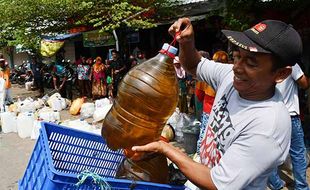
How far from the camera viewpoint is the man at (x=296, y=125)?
378cm

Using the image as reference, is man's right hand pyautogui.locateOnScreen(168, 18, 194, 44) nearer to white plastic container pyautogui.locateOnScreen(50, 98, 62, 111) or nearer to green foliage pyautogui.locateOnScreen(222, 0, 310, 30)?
green foliage pyautogui.locateOnScreen(222, 0, 310, 30)

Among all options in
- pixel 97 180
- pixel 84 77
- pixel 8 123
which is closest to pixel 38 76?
pixel 84 77

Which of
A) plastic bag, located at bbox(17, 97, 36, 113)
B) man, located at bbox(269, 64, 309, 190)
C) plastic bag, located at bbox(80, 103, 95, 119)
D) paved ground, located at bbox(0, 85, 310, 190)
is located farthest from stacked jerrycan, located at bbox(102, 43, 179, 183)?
plastic bag, located at bbox(17, 97, 36, 113)

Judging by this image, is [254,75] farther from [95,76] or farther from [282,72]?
[95,76]

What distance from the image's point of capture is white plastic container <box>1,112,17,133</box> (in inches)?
323

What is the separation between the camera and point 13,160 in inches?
240

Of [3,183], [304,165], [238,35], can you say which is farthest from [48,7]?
[238,35]

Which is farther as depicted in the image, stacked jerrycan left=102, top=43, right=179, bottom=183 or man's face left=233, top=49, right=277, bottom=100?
stacked jerrycan left=102, top=43, right=179, bottom=183

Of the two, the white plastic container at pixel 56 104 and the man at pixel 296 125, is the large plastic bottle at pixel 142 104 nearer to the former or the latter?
the man at pixel 296 125

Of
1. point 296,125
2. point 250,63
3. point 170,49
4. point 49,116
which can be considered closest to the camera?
point 250,63

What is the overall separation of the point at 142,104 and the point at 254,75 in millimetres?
780

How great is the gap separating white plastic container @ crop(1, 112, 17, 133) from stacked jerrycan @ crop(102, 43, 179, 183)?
6.77m

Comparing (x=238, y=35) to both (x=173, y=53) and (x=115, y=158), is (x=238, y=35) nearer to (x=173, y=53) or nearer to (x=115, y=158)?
(x=173, y=53)

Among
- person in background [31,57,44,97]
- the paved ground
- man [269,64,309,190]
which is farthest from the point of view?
person in background [31,57,44,97]
